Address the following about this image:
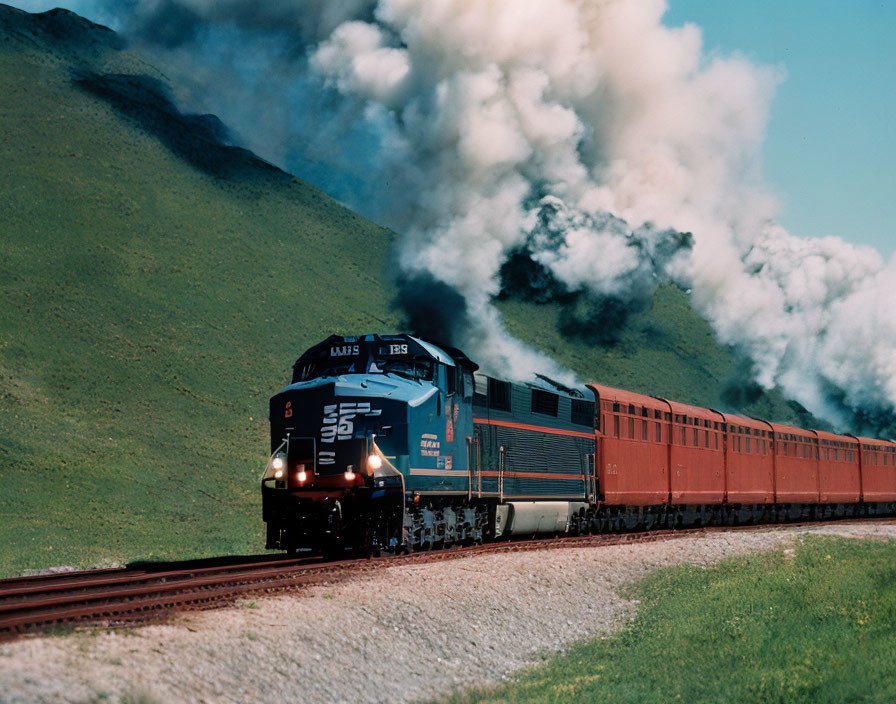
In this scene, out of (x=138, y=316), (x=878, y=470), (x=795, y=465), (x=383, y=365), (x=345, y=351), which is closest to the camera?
(x=383, y=365)

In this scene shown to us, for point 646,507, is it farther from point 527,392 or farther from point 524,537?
point 527,392

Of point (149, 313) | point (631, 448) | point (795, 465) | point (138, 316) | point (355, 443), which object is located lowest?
point (795, 465)

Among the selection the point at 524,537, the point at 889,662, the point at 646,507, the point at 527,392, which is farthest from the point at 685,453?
the point at 889,662

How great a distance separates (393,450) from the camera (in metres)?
18.4

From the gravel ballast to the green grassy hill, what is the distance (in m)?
13.0

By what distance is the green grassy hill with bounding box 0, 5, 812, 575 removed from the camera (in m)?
43.8

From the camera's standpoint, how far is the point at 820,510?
1938 inches

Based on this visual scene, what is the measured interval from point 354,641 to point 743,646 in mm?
6496

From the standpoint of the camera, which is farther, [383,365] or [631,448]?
[631,448]

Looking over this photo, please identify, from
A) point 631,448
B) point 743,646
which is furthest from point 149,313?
point 743,646

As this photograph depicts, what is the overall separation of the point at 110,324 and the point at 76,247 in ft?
41.8

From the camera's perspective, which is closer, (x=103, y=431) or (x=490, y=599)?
(x=490, y=599)

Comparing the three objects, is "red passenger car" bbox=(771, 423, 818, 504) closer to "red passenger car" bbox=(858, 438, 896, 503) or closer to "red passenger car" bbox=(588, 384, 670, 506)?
"red passenger car" bbox=(858, 438, 896, 503)

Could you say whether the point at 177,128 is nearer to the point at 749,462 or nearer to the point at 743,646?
the point at 749,462
